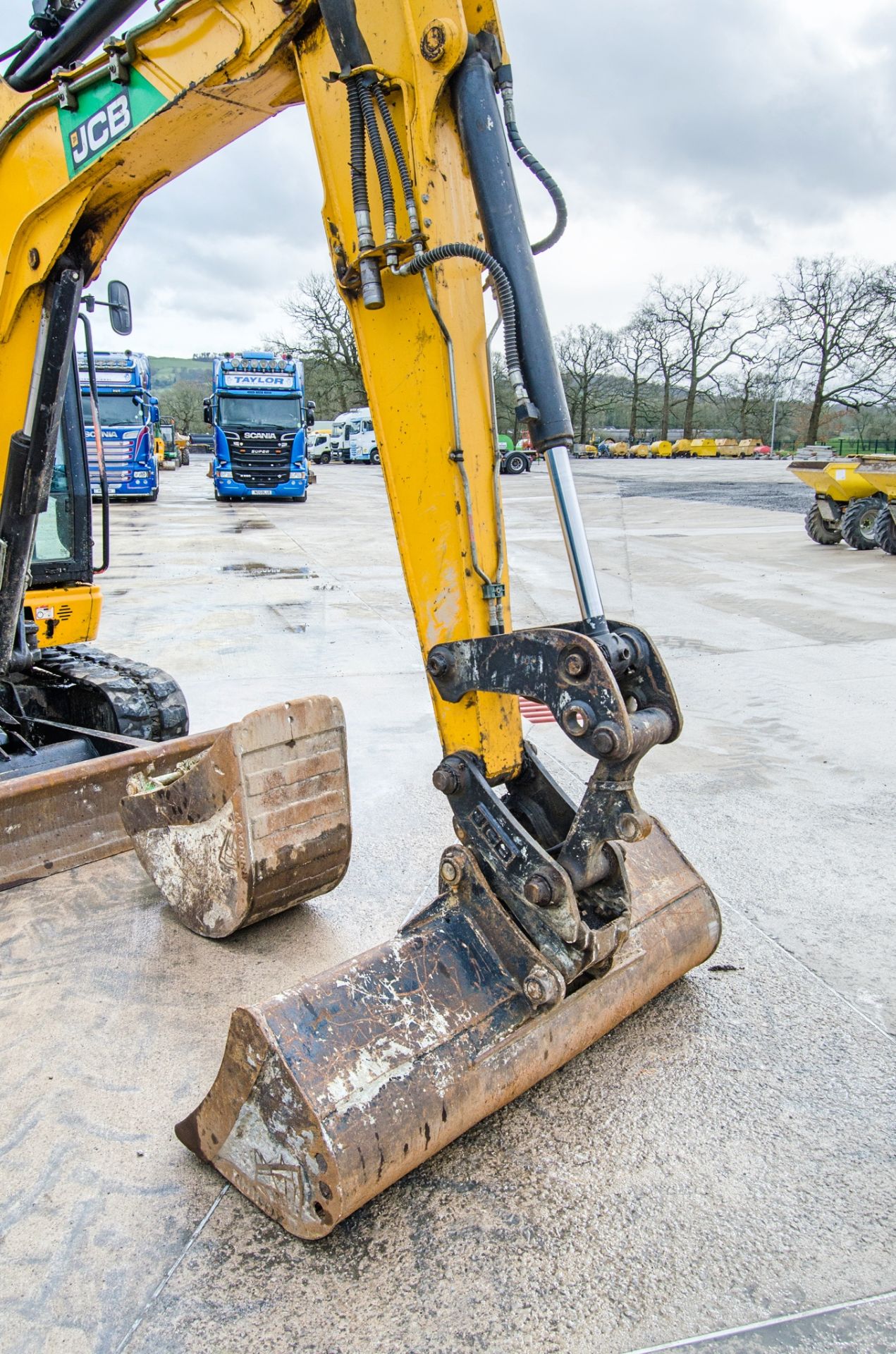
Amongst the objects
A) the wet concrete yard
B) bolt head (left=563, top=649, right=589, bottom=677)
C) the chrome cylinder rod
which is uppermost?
the chrome cylinder rod

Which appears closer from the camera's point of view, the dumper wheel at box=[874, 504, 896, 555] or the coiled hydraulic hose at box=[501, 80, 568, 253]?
the coiled hydraulic hose at box=[501, 80, 568, 253]

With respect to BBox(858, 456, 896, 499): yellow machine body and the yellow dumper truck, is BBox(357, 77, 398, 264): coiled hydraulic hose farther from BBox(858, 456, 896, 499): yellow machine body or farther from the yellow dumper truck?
BBox(858, 456, 896, 499): yellow machine body

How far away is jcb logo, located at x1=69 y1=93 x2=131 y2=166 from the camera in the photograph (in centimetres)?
307

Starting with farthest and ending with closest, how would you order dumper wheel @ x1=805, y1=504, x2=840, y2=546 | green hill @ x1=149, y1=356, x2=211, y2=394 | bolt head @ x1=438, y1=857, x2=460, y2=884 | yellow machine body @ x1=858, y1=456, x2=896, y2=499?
Answer: green hill @ x1=149, y1=356, x2=211, y2=394, dumper wheel @ x1=805, y1=504, x2=840, y2=546, yellow machine body @ x1=858, y1=456, x2=896, y2=499, bolt head @ x1=438, y1=857, x2=460, y2=884

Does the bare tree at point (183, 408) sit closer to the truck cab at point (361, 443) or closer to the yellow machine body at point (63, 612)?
the truck cab at point (361, 443)

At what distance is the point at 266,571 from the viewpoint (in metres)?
12.8

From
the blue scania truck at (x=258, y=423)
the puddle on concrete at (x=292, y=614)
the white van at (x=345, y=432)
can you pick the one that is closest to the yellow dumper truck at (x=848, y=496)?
the puddle on concrete at (x=292, y=614)

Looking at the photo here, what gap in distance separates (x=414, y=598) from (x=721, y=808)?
8.62 ft

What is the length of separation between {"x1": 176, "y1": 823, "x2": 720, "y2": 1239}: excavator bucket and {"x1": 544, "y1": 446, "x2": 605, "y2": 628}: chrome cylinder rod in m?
0.70

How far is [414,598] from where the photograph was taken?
2633mm

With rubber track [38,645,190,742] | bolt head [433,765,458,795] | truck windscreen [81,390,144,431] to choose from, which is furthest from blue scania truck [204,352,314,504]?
bolt head [433,765,458,795]

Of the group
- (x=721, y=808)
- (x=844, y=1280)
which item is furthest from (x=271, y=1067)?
(x=721, y=808)

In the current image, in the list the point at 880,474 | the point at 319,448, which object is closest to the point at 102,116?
the point at 880,474

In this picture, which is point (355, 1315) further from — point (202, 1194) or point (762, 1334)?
point (762, 1334)
